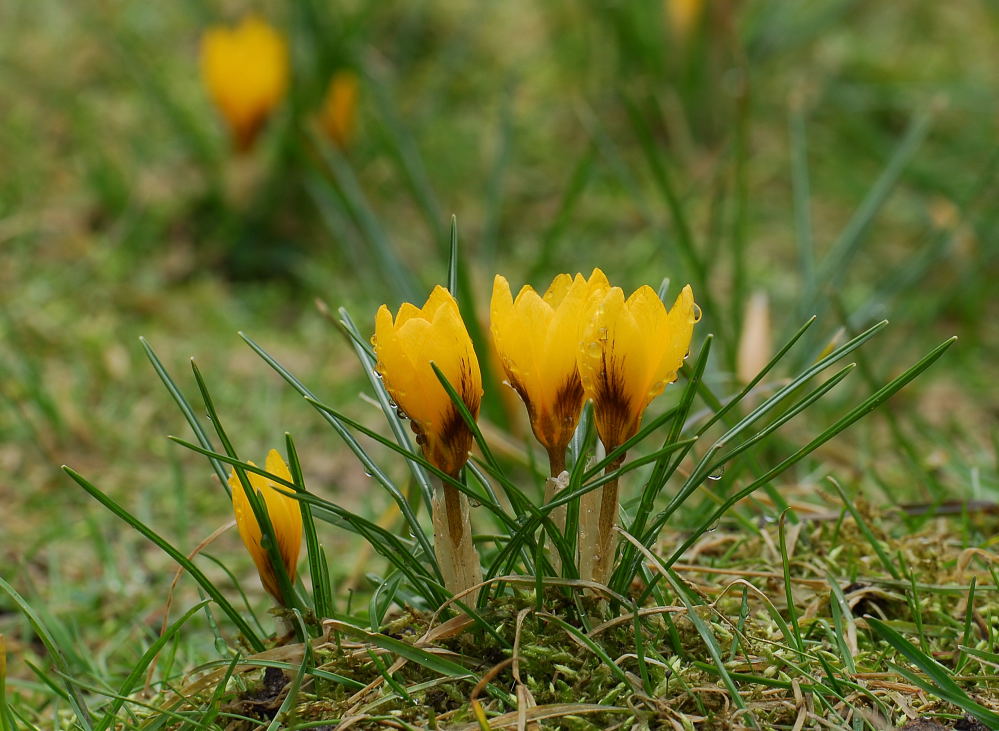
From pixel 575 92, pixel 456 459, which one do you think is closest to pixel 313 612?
pixel 456 459

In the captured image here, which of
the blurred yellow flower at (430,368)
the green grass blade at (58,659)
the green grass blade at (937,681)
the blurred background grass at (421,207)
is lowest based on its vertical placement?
the green grass blade at (937,681)

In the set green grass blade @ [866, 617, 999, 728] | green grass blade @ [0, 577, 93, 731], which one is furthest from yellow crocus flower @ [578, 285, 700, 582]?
green grass blade @ [0, 577, 93, 731]

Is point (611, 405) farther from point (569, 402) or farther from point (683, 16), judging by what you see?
point (683, 16)

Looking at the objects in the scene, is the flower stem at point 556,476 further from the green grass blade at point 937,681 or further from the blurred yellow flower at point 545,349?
the green grass blade at point 937,681

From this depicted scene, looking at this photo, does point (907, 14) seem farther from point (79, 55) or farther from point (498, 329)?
point (498, 329)

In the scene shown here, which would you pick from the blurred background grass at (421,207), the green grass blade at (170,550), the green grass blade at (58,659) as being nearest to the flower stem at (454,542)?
the green grass blade at (170,550)

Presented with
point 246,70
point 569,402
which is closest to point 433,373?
point 569,402
